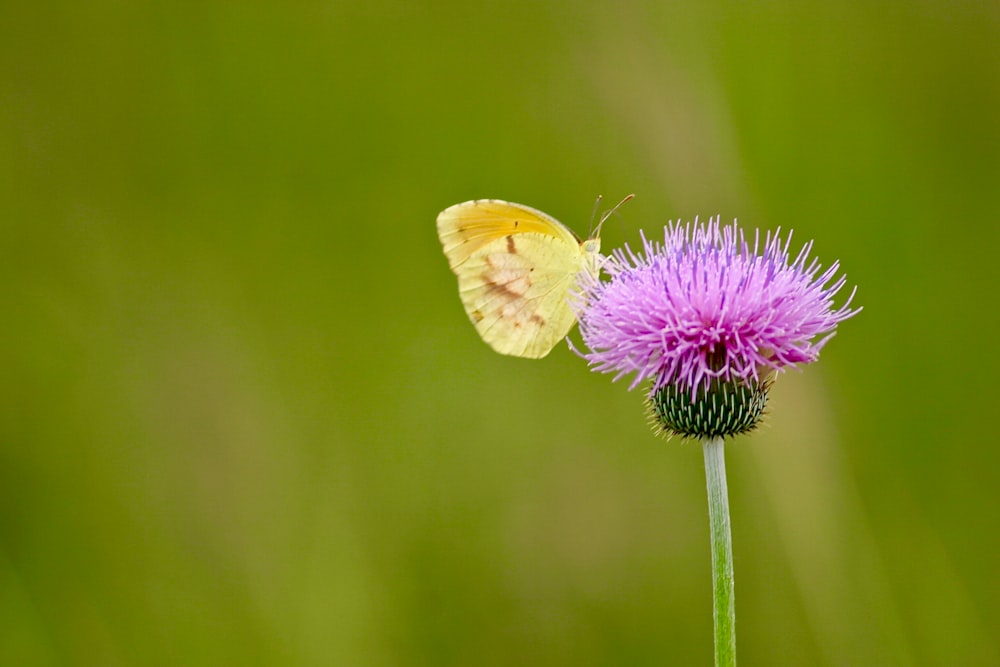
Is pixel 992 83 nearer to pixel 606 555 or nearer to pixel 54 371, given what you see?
pixel 606 555

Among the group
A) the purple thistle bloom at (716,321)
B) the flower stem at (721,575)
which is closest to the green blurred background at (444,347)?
the purple thistle bloom at (716,321)

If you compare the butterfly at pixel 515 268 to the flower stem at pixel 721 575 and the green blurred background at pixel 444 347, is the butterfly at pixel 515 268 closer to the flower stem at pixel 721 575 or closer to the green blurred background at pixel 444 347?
the green blurred background at pixel 444 347

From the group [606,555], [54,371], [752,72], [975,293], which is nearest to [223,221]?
[54,371]

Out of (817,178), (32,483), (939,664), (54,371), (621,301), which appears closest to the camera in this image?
(621,301)

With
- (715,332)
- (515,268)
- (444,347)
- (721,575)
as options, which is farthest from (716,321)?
(444,347)

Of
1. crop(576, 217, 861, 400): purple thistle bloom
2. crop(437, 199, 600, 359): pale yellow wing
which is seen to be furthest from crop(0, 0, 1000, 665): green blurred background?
crop(576, 217, 861, 400): purple thistle bloom

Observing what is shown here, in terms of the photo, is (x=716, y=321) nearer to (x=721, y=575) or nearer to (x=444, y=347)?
(x=721, y=575)

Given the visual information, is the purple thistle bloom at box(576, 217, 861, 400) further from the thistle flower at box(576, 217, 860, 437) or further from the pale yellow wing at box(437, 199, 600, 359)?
the pale yellow wing at box(437, 199, 600, 359)
